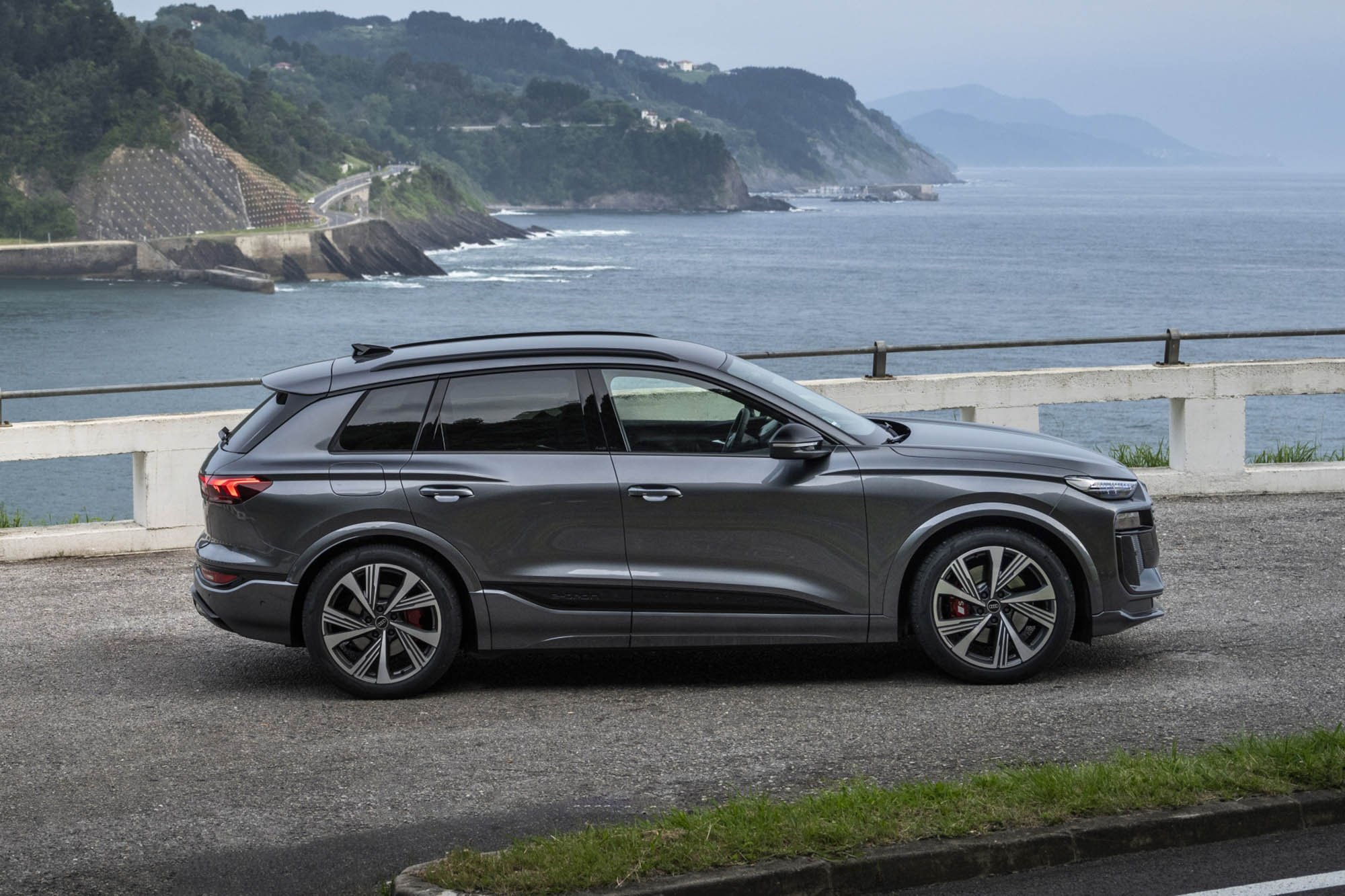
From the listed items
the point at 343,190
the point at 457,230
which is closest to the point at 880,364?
the point at 343,190

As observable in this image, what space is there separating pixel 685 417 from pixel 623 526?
1.74 feet

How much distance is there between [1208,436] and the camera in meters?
11.1

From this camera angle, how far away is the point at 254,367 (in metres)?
75.6

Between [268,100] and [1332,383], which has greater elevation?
[268,100]

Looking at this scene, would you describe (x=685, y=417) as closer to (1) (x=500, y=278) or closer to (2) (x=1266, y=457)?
(2) (x=1266, y=457)

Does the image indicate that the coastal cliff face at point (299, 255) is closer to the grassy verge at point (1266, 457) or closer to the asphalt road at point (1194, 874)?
the grassy verge at point (1266, 457)

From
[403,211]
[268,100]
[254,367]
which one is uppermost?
[268,100]

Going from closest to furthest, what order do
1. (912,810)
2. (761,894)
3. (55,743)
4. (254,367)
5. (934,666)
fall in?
(761,894) < (912,810) < (55,743) < (934,666) < (254,367)

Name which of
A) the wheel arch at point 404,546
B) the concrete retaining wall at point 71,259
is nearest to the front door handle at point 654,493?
the wheel arch at point 404,546

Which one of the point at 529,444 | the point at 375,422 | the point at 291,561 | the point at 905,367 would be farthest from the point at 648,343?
the point at 905,367

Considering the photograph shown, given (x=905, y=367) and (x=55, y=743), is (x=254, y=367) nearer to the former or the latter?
(x=905, y=367)

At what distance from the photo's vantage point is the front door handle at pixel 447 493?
248 inches

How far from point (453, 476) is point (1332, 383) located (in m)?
7.84

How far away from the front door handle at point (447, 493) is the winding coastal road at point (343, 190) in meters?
135
